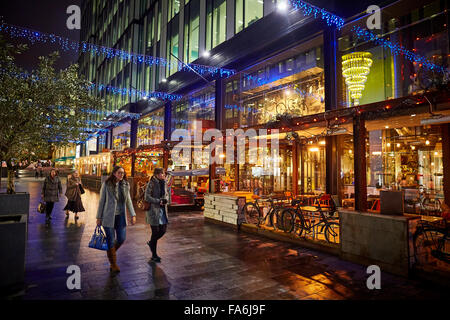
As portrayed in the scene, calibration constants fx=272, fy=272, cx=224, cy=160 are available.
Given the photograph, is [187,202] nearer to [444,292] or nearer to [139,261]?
[139,261]

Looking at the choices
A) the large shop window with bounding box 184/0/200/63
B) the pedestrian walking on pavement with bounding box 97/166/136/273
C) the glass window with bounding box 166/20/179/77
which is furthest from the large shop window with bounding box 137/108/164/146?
the pedestrian walking on pavement with bounding box 97/166/136/273

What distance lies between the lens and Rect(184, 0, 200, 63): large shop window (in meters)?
18.2

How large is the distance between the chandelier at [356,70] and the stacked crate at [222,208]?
5.86 m

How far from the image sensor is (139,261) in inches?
231

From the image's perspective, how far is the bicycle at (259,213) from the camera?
8328 mm

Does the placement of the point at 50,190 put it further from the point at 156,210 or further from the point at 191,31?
the point at 191,31

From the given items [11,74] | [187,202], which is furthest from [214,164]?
[11,74]

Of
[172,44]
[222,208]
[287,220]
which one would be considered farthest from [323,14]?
[172,44]

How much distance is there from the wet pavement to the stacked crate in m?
1.55

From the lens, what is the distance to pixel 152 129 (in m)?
25.1

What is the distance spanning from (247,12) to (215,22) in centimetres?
309

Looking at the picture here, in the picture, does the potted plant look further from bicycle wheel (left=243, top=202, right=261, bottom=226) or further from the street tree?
bicycle wheel (left=243, top=202, right=261, bottom=226)

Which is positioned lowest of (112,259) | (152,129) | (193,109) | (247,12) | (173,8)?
(112,259)

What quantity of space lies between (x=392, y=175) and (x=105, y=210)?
11375 mm
